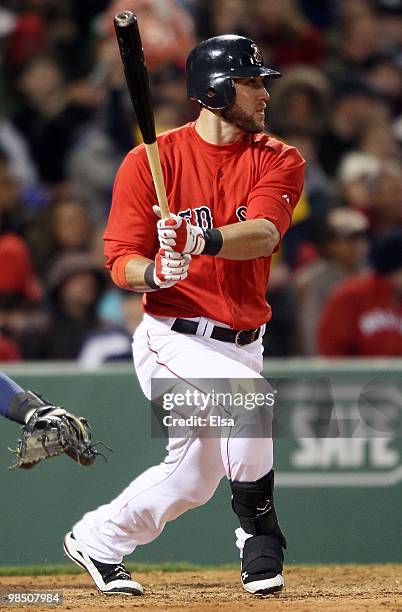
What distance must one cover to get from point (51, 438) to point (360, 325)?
3.07 metres

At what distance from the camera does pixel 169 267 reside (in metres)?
4.95

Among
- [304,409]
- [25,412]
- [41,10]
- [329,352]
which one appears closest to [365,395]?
[304,409]

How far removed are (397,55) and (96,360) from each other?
15.7ft

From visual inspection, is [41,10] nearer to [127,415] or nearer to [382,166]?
[382,166]

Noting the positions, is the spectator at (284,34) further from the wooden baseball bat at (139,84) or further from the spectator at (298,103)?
the wooden baseball bat at (139,84)

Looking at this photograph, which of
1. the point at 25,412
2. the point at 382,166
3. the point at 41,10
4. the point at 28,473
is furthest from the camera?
the point at 41,10

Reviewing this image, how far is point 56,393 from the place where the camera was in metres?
7.02

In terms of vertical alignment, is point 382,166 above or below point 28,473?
above

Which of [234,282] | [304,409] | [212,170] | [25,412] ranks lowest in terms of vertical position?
[304,409]

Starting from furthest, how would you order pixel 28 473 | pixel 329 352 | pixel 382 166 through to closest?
pixel 382 166 < pixel 329 352 < pixel 28 473

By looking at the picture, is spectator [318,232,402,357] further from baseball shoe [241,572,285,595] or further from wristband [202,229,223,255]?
wristband [202,229,223,255]

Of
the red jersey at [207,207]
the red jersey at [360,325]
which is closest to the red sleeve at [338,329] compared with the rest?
the red jersey at [360,325]

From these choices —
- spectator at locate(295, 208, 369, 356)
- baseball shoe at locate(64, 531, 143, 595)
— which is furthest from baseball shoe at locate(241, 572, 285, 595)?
spectator at locate(295, 208, 369, 356)

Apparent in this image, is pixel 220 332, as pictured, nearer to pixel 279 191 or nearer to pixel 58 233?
pixel 279 191
